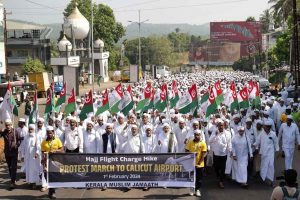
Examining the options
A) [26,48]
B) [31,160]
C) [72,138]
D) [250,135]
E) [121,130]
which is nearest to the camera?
[31,160]

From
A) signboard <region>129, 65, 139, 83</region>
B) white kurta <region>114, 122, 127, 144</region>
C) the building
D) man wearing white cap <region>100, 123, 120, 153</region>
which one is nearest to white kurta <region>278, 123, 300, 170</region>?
white kurta <region>114, 122, 127, 144</region>

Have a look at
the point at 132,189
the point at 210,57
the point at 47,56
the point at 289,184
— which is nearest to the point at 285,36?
the point at 47,56

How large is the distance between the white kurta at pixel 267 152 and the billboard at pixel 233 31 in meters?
107

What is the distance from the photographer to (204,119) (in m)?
13.8

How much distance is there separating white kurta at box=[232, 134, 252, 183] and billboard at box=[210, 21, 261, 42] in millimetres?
107366

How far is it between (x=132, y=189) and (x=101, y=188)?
71 cm

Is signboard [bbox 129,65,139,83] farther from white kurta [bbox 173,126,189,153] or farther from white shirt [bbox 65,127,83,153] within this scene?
white shirt [bbox 65,127,83,153]

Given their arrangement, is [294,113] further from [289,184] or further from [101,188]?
[289,184]

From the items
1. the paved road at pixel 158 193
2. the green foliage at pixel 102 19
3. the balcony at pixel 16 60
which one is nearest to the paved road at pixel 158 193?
the paved road at pixel 158 193

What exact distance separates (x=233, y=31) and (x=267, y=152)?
108m

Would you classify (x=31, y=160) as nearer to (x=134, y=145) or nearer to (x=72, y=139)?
(x=72, y=139)

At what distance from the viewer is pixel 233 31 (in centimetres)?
11738

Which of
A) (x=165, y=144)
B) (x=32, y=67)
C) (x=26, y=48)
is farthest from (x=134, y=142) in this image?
(x=26, y=48)

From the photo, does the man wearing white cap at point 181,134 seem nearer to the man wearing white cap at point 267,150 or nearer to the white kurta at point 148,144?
the white kurta at point 148,144
